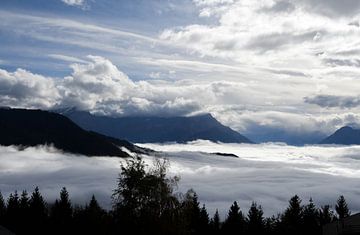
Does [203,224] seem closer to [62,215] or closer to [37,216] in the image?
[62,215]

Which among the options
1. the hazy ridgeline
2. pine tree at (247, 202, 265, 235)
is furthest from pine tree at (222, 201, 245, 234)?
pine tree at (247, 202, 265, 235)

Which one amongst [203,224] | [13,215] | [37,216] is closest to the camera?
[203,224]

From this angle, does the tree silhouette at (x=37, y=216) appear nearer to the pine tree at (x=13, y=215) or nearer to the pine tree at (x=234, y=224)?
the pine tree at (x=13, y=215)

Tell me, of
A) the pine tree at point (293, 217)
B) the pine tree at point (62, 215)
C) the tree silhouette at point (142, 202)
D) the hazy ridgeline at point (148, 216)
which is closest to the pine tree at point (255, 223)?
the hazy ridgeline at point (148, 216)

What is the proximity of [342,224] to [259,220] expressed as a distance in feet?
193

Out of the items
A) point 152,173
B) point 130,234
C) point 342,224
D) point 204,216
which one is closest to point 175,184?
point 152,173

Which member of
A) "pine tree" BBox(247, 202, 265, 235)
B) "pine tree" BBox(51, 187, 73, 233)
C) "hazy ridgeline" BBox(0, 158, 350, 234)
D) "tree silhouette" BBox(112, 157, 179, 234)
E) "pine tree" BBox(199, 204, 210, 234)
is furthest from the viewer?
"pine tree" BBox(51, 187, 73, 233)

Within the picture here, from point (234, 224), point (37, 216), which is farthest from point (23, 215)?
point (234, 224)

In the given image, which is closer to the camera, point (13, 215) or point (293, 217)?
point (293, 217)

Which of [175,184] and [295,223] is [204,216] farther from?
[175,184]

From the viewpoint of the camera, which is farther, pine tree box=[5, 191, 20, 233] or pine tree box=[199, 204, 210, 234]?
pine tree box=[5, 191, 20, 233]

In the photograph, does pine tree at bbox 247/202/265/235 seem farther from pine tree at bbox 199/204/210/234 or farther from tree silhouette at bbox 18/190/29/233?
tree silhouette at bbox 18/190/29/233

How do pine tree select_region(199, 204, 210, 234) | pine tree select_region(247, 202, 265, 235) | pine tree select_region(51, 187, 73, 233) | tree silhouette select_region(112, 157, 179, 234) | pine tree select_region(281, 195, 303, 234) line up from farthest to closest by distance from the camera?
pine tree select_region(51, 187, 73, 233), pine tree select_region(247, 202, 265, 235), pine tree select_region(281, 195, 303, 234), pine tree select_region(199, 204, 210, 234), tree silhouette select_region(112, 157, 179, 234)

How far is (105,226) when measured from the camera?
3009 inches
